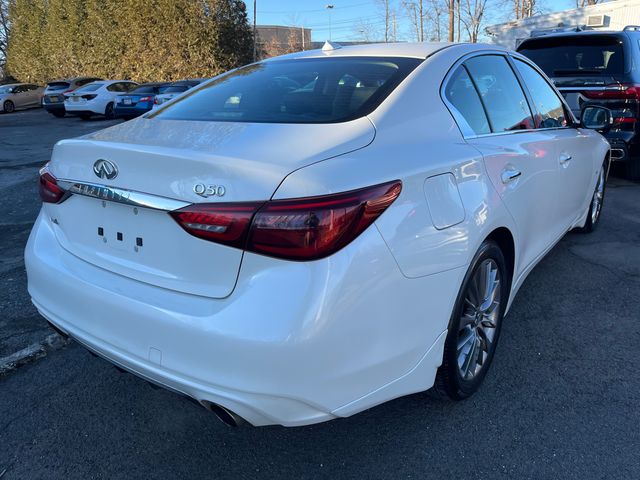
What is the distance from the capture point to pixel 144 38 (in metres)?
28.4

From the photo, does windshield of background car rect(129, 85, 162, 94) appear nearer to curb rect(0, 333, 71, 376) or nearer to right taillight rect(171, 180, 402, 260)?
curb rect(0, 333, 71, 376)

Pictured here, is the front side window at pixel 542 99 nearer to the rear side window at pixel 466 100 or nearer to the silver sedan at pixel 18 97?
the rear side window at pixel 466 100

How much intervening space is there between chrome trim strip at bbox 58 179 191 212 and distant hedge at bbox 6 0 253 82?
26776mm

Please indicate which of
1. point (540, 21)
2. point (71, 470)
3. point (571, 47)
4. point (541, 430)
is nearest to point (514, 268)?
point (541, 430)

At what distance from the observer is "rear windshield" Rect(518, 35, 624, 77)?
269 inches

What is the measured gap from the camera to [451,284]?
84.2 inches

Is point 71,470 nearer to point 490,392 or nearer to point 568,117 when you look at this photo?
point 490,392

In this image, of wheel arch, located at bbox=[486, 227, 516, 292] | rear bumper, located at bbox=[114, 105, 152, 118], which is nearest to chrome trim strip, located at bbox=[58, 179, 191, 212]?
wheel arch, located at bbox=[486, 227, 516, 292]

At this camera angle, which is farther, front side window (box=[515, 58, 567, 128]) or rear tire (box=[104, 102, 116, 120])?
rear tire (box=[104, 102, 116, 120])

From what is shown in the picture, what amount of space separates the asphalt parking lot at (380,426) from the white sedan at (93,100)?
1951 cm

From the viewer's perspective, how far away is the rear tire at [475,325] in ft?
7.60

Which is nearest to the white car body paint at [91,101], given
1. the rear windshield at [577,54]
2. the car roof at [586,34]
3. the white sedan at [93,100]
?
the white sedan at [93,100]

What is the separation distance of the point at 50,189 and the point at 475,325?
2.04m

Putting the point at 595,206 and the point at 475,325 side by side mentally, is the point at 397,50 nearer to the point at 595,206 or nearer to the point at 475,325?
the point at 475,325
